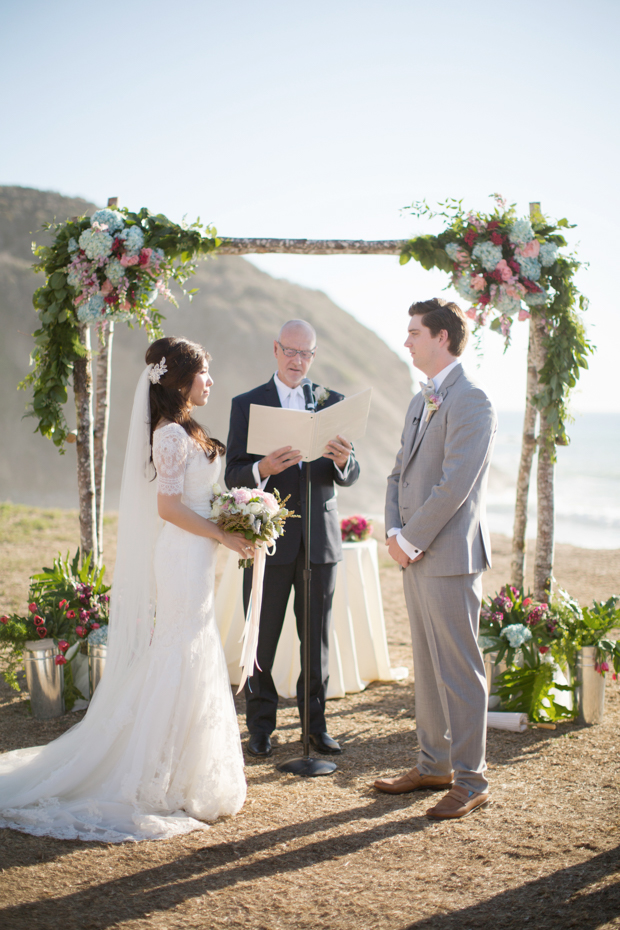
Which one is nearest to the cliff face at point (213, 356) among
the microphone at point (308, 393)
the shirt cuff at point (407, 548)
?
the microphone at point (308, 393)

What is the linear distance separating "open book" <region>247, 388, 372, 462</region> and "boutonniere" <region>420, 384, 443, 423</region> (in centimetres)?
31

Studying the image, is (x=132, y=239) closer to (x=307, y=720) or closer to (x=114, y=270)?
(x=114, y=270)

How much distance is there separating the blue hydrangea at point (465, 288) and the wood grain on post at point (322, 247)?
471 millimetres

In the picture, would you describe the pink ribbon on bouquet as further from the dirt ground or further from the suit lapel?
the suit lapel

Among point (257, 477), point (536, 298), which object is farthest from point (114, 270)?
point (536, 298)

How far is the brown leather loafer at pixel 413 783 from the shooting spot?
3428 millimetres

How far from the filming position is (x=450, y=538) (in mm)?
3152

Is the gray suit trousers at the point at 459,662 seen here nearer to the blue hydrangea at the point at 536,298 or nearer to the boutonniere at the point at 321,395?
the boutonniere at the point at 321,395

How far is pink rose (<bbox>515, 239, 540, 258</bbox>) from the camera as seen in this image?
4824mm

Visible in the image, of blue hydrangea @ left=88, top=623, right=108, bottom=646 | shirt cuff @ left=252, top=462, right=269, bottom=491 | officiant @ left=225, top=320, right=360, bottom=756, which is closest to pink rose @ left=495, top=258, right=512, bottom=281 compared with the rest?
officiant @ left=225, top=320, right=360, bottom=756

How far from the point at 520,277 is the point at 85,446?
131 inches

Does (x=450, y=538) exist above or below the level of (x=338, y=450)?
below

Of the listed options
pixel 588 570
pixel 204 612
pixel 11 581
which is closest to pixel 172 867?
pixel 204 612

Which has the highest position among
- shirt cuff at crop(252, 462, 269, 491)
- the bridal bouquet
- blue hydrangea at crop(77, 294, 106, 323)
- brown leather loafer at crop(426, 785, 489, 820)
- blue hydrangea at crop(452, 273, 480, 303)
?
blue hydrangea at crop(452, 273, 480, 303)
